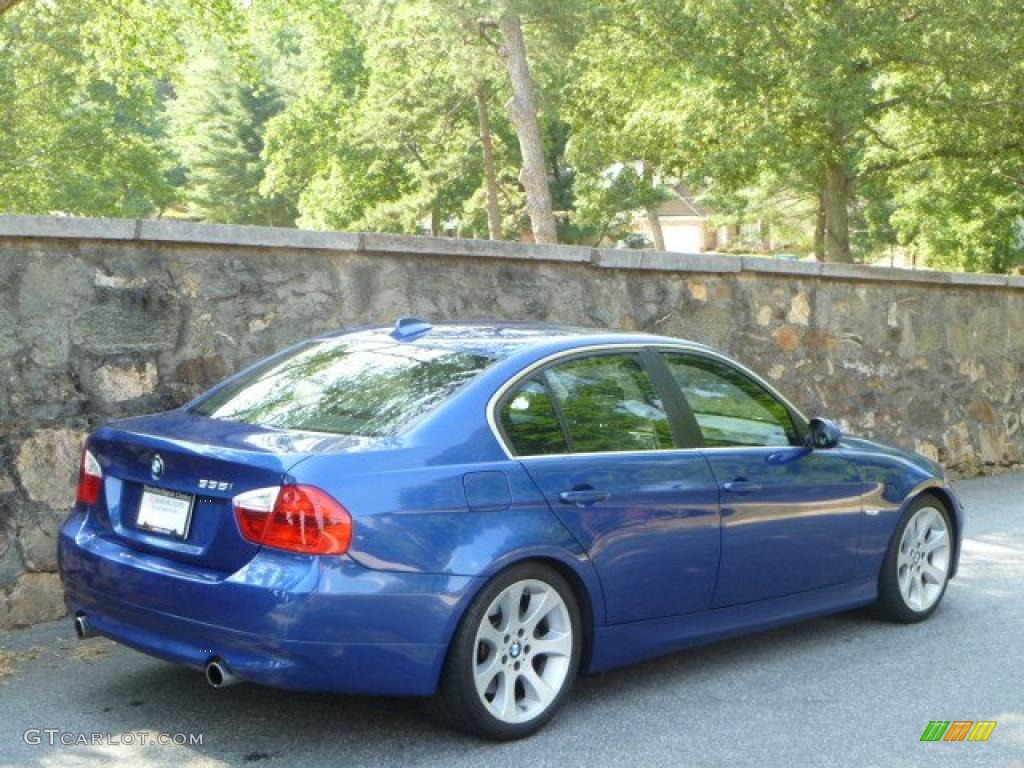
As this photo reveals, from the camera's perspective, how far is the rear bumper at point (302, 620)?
14.7ft

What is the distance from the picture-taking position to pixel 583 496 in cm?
522

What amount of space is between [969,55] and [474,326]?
49.5ft

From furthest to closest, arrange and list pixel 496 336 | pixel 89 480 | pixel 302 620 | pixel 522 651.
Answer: pixel 496 336
pixel 89 480
pixel 522 651
pixel 302 620

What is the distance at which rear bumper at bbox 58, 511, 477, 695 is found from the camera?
4492 millimetres

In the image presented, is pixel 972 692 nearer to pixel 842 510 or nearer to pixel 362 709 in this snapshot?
pixel 842 510

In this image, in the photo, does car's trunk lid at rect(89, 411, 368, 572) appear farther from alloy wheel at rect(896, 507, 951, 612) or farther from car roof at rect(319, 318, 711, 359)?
alloy wheel at rect(896, 507, 951, 612)

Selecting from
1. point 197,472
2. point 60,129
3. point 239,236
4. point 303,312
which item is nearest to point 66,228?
point 239,236

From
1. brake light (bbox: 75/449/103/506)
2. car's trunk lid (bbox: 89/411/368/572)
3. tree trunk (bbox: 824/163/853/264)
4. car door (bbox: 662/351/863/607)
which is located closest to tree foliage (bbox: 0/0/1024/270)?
tree trunk (bbox: 824/163/853/264)

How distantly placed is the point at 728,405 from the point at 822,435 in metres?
0.50

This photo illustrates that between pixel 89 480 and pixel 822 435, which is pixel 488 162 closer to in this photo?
pixel 822 435

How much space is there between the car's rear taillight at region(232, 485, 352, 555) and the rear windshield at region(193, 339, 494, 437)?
0.46 m

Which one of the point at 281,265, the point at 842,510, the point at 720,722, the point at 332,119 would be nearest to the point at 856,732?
the point at 720,722

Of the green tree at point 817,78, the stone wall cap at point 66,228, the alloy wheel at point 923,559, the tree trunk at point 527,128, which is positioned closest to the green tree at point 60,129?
the tree trunk at point 527,128

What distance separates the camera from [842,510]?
255 inches
